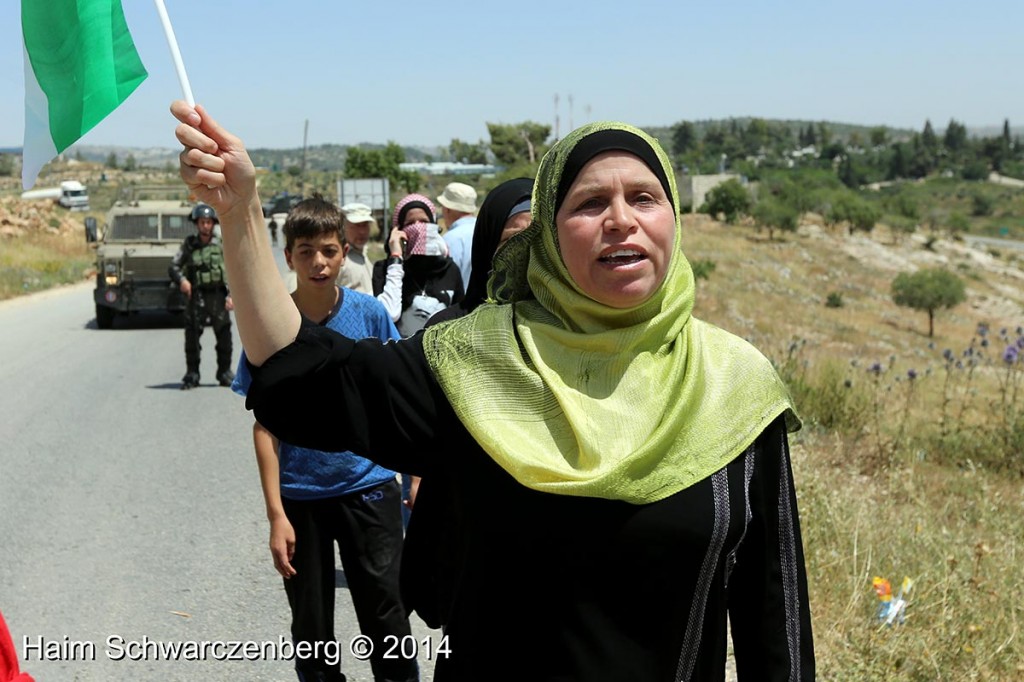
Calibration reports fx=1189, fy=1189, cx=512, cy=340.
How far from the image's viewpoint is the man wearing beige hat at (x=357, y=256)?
Result: 7.40m

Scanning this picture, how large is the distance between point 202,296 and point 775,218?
78918 mm

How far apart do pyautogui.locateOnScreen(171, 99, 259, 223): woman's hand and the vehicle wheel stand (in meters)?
17.0

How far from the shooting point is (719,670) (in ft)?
7.66

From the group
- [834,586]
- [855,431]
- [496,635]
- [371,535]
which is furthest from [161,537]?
[855,431]

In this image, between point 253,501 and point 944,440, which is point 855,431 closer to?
point 944,440

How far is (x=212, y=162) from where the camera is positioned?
1997mm

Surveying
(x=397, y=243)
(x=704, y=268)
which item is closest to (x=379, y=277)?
(x=397, y=243)

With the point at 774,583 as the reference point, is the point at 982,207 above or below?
above

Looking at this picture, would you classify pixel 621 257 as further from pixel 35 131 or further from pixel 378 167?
pixel 378 167

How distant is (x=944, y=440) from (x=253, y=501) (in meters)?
6.24

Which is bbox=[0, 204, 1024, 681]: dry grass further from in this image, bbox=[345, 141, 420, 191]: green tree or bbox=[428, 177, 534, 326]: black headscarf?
bbox=[345, 141, 420, 191]: green tree

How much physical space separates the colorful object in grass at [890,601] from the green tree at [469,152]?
124 m

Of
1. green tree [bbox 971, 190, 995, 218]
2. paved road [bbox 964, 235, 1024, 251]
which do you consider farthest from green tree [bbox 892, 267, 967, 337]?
green tree [bbox 971, 190, 995, 218]

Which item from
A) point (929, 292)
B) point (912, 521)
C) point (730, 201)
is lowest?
point (929, 292)
